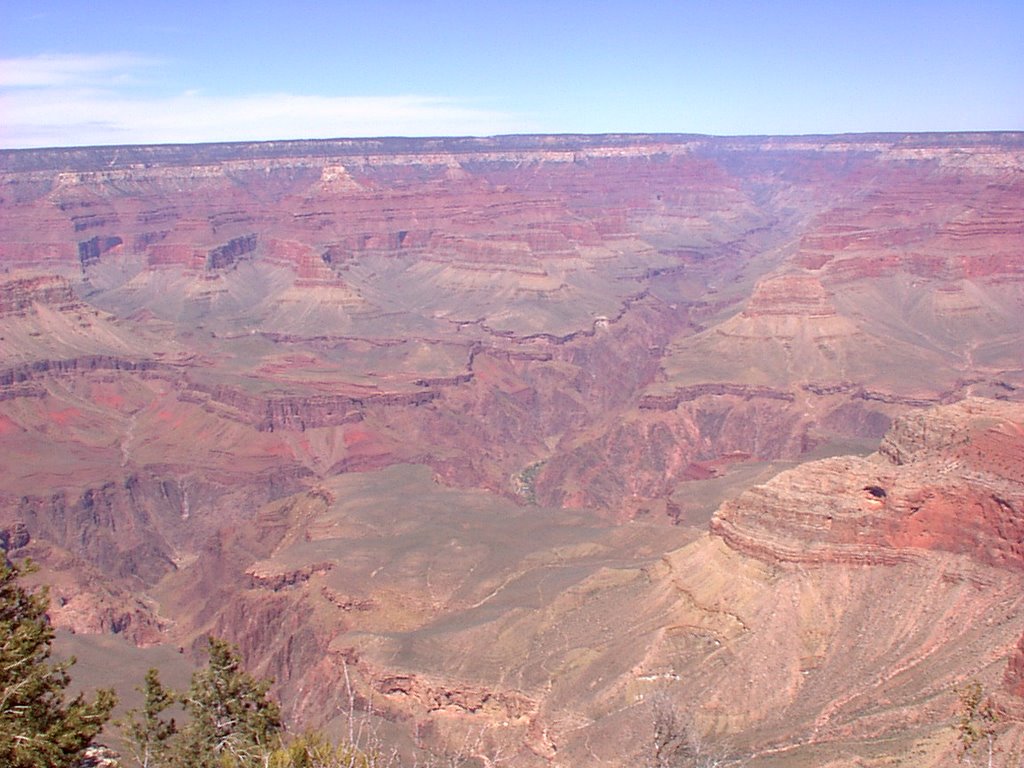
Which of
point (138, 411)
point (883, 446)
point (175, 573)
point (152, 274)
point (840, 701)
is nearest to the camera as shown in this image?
point (840, 701)

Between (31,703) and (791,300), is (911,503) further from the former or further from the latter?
(791,300)

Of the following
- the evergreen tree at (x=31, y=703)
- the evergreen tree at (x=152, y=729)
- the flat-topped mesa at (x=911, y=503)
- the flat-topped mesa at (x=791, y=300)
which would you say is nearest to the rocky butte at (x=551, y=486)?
the flat-topped mesa at (x=911, y=503)

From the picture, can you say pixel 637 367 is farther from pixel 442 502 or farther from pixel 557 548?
pixel 557 548

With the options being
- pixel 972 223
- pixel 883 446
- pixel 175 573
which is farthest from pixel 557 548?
pixel 972 223

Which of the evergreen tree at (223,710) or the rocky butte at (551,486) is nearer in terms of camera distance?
the evergreen tree at (223,710)

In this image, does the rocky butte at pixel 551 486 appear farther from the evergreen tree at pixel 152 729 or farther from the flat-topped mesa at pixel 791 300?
the evergreen tree at pixel 152 729

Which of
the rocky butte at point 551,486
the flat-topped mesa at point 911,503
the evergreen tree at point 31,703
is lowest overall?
the rocky butte at point 551,486

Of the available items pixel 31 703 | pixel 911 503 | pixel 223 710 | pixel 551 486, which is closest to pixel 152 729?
pixel 223 710
